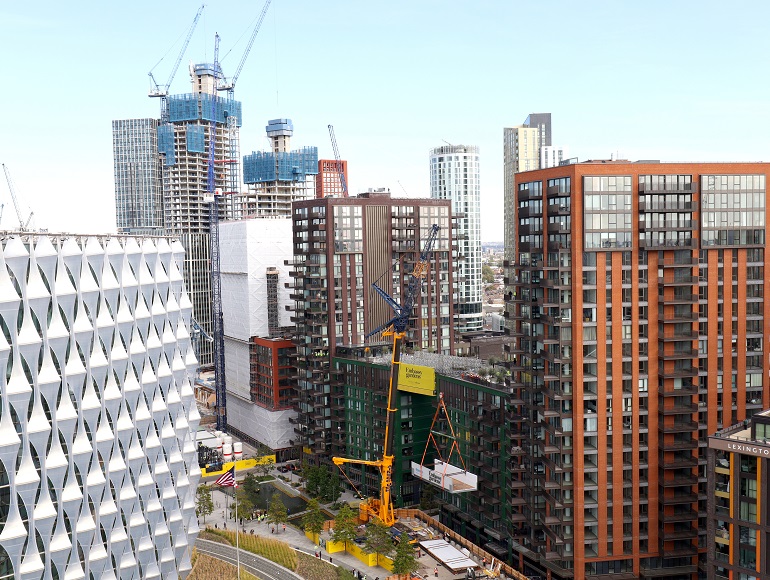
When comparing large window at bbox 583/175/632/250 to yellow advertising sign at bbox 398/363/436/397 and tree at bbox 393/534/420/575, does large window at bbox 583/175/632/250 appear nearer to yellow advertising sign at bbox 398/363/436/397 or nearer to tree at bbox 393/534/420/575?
yellow advertising sign at bbox 398/363/436/397

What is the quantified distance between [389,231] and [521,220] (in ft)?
174

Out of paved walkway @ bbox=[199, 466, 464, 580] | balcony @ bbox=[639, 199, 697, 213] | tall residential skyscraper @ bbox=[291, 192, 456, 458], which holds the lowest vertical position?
paved walkway @ bbox=[199, 466, 464, 580]

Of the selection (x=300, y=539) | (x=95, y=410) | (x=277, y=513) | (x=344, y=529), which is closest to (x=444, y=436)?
(x=344, y=529)

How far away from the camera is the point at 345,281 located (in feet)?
509

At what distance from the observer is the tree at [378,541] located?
378ft

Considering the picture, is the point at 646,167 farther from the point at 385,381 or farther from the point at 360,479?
the point at 360,479

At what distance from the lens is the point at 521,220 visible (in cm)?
11012

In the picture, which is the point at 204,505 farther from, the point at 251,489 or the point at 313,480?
the point at 313,480

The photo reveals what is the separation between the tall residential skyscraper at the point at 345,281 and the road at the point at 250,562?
33.5m

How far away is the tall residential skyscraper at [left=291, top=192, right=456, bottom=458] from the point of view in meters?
154

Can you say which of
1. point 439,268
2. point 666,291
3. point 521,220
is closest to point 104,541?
point 521,220

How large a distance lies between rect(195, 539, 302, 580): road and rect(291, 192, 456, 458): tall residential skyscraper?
110ft

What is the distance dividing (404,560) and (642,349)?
43.6 m

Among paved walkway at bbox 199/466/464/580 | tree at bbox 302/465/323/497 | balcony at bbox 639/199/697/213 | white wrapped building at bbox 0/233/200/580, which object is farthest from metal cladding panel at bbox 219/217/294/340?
balcony at bbox 639/199/697/213
